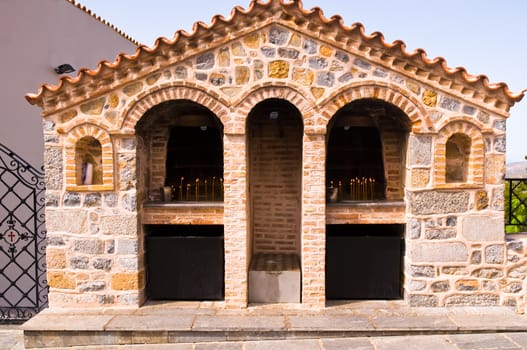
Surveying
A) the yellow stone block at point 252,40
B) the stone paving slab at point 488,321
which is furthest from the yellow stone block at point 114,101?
the stone paving slab at point 488,321

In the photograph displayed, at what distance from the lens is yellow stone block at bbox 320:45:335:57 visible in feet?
16.8

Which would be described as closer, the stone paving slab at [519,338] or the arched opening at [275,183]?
the stone paving slab at [519,338]

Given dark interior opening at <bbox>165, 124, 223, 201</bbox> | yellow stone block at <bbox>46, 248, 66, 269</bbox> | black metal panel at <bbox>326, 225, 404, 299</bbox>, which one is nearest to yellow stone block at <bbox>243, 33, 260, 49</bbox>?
dark interior opening at <bbox>165, 124, 223, 201</bbox>

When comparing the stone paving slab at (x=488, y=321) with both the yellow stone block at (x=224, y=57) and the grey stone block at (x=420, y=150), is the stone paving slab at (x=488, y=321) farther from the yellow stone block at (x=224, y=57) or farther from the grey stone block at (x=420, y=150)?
the yellow stone block at (x=224, y=57)

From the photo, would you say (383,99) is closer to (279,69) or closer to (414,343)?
(279,69)

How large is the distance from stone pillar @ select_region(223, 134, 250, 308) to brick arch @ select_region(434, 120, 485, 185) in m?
2.50

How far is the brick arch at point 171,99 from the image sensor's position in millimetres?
5172

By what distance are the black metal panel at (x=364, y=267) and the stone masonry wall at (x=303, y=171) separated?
29 centimetres

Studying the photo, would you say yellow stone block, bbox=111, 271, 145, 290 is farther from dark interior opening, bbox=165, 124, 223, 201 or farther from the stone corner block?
the stone corner block

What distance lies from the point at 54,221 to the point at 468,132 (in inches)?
217

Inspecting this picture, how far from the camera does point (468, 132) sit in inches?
204

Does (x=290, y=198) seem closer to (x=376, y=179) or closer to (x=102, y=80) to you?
(x=376, y=179)

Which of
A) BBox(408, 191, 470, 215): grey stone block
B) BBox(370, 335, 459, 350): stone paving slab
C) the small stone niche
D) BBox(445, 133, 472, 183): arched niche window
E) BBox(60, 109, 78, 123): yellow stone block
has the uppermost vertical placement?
BBox(60, 109, 78, 123): yellow stone block

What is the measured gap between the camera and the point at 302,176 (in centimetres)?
532
